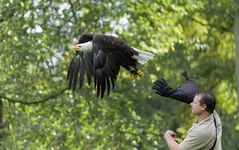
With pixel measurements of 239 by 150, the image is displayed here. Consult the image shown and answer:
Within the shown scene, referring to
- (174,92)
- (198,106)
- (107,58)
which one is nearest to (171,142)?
(198,106)

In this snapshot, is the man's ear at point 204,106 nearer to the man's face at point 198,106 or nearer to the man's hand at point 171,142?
the man's face at point 198,106

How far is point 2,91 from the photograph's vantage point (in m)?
14.0

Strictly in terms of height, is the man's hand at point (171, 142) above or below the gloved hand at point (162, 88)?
below

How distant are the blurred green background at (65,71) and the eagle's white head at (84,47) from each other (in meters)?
3.20

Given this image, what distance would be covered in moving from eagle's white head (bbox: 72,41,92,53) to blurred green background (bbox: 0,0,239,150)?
10.5 feet

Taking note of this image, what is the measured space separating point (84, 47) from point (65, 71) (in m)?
6.20

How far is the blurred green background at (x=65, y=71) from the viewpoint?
558 inches

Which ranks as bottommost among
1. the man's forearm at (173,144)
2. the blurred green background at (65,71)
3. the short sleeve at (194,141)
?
the blurred green background at (65,71)

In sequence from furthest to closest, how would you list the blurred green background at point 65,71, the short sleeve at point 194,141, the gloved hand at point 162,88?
the blurred green background at point 65,71, the gloved hand at point 162,88, the short sleeve at point 194,141

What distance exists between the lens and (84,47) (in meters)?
9.73

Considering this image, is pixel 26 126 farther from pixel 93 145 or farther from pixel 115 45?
pixel 115 45

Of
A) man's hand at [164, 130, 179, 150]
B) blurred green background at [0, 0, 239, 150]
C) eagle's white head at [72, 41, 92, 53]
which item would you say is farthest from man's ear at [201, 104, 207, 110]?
blurred green background at [0, 0, 239, 150]

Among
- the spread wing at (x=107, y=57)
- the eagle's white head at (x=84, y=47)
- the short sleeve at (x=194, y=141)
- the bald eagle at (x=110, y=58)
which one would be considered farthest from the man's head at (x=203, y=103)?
the eagle's white head at (x=84, y=47)

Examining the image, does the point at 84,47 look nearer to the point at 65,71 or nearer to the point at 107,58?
the point at 107,58
